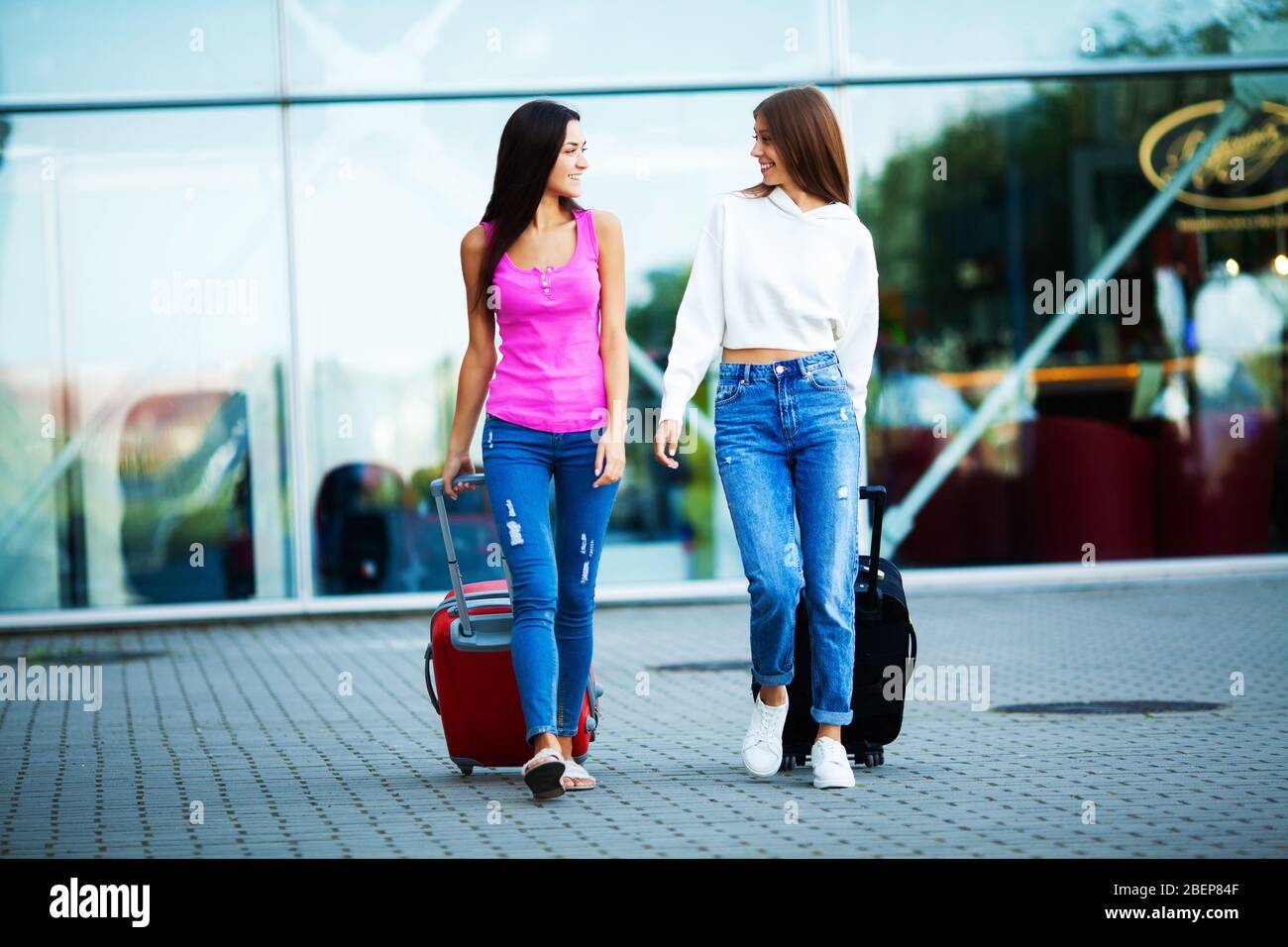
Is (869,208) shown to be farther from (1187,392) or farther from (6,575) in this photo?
(6,575)

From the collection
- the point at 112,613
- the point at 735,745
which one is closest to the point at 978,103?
the point at 112,613

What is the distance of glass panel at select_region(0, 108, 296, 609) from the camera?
12383mm

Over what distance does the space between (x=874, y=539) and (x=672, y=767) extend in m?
1.05

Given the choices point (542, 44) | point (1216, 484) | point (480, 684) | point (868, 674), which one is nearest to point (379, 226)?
point (542, 44)

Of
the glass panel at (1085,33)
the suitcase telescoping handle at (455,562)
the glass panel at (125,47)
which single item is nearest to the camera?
the suitcase telescoping handle at (455,562)

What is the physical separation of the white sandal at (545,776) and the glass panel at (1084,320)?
26.4 ft

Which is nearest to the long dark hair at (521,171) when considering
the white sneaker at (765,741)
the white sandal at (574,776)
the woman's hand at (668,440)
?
the woman's hand at (668,440)

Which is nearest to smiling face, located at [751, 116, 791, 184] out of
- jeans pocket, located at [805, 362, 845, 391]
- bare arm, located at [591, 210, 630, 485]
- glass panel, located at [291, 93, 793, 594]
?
bare arm, located at [591, 210, 630, 485]

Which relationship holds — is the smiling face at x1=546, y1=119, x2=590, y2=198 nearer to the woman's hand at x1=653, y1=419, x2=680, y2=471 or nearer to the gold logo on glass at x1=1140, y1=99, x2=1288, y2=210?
the woman's hand at x1=653, y1=419, x2=680, y2=471

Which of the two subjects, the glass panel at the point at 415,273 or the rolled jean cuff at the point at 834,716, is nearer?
the rolled jean cuff at the point at 834,716

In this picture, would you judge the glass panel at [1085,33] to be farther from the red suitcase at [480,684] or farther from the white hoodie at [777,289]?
the red suitcase at [480,684]

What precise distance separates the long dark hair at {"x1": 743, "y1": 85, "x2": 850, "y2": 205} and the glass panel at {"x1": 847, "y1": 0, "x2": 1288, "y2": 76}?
24.7 ft

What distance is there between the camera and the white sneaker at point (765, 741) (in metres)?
5.65
